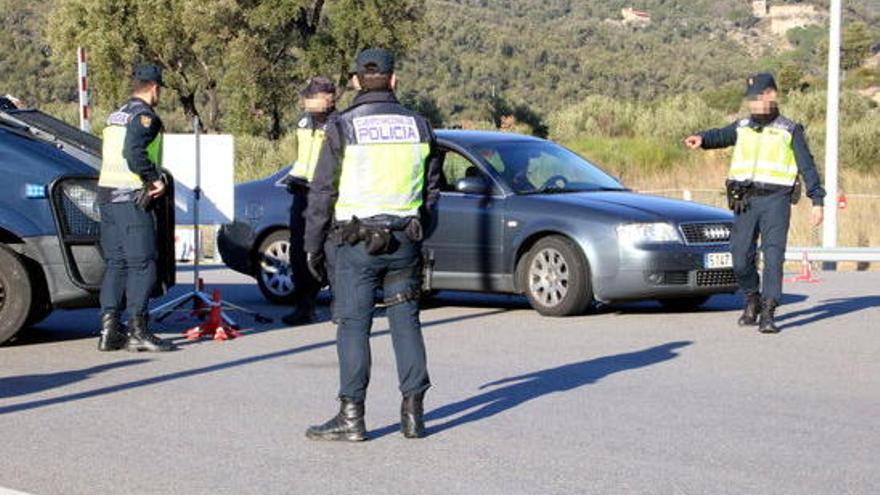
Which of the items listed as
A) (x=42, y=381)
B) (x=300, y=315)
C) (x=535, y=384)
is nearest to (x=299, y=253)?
(x=300, y=315)

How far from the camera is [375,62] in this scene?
26.4 feet

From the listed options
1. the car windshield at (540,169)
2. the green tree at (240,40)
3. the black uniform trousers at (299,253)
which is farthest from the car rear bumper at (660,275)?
the green tree at (240,40)

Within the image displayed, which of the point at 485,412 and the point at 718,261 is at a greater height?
the point at 718,261

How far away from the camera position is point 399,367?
8.18 metres

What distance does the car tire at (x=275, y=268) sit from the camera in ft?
50.4

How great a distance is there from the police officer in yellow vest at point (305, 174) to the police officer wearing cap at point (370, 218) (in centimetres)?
456

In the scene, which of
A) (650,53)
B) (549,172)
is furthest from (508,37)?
(549,172)

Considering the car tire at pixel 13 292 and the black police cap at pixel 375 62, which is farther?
the car tire at pixel 13 292

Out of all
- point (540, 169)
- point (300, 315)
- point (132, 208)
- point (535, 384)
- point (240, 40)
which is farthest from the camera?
point (240, 40)

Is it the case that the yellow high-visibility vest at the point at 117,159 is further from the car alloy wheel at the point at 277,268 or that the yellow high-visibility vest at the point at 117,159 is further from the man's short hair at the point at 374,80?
the man's short hair at the point at 374,80

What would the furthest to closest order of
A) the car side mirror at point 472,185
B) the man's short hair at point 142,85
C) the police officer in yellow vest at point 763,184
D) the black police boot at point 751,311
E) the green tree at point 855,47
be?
the green tree at point 855,47 → the car side mirror at point 472,185 → the black police boot at point 751,311 → the police officer in yellow vest at point 763,184 → the man's short hair at point 142,85

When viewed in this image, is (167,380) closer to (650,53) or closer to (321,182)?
(321,182)

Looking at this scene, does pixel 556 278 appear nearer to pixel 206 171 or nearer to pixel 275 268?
pixel 275 268

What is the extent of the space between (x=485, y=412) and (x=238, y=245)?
22.5 ft
